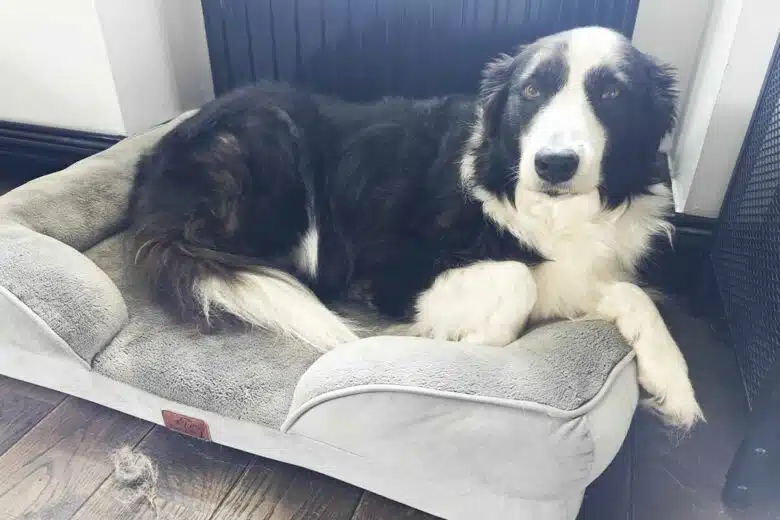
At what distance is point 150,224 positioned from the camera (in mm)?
1681

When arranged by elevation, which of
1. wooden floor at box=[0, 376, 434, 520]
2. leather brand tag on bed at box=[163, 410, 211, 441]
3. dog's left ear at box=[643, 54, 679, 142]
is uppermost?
dog's left ear at box=[643, 54, 679, 142]

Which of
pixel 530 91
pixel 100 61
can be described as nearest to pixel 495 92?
pixel 530 91

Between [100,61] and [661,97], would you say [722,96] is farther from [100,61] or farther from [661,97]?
[100,61]

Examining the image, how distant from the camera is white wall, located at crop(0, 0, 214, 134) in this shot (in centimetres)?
225

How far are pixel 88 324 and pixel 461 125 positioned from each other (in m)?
1.00

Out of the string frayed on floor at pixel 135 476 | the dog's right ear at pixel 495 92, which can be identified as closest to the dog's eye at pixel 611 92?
the dog's right ear at pixel 495 92

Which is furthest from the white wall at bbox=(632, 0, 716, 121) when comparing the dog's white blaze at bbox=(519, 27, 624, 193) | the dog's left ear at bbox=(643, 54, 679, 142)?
the dog's white blaze at bbox=(519, 27, 624, 193)

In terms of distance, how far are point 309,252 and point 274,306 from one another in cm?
33

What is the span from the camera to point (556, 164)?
1.28m

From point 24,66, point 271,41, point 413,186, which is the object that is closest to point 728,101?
point 413,186

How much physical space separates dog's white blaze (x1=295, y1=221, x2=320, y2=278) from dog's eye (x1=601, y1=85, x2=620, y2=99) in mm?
843

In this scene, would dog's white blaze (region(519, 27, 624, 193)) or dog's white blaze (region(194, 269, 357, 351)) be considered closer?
dog's white blaze (region(519, 27, 624, 193))

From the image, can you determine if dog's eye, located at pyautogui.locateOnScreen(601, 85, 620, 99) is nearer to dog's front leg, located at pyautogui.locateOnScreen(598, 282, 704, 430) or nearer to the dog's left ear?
the dog's left ear

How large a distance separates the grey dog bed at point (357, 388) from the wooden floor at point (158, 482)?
6 centimetres
